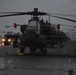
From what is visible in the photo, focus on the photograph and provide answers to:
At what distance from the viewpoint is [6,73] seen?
17.6 m

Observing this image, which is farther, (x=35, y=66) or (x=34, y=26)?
(x=34, y=26)

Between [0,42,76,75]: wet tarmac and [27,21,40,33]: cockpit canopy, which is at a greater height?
[27,21,40,33]: cockpit canopy

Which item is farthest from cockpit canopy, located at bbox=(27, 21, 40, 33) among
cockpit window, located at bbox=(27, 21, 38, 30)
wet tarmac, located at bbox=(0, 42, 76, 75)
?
wet tarmac, located at bbox=(0, 42, 76, 75)

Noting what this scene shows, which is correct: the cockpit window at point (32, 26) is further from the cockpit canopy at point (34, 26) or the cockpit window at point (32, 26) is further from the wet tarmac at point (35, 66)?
the wet tarmac at point (35, 66)

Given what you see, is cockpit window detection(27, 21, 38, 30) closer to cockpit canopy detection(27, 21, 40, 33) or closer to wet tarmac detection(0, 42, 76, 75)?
cockpit canopy detection(27, 21, 40, 33)

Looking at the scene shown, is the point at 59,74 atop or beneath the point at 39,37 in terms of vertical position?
beneath

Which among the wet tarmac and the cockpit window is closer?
the wet tarmac

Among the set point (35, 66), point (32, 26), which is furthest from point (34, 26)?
point (35, 66)

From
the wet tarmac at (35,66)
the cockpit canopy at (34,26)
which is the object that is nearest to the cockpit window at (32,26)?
the cockpit canopy at (34,26)

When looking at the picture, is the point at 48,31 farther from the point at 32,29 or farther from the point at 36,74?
the point at 36,74

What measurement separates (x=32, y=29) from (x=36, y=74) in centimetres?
1693

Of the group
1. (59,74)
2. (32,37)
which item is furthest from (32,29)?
(59,74)

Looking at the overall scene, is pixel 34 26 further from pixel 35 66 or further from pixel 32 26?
pixel 35 66

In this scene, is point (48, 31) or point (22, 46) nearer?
point (22, 46)
